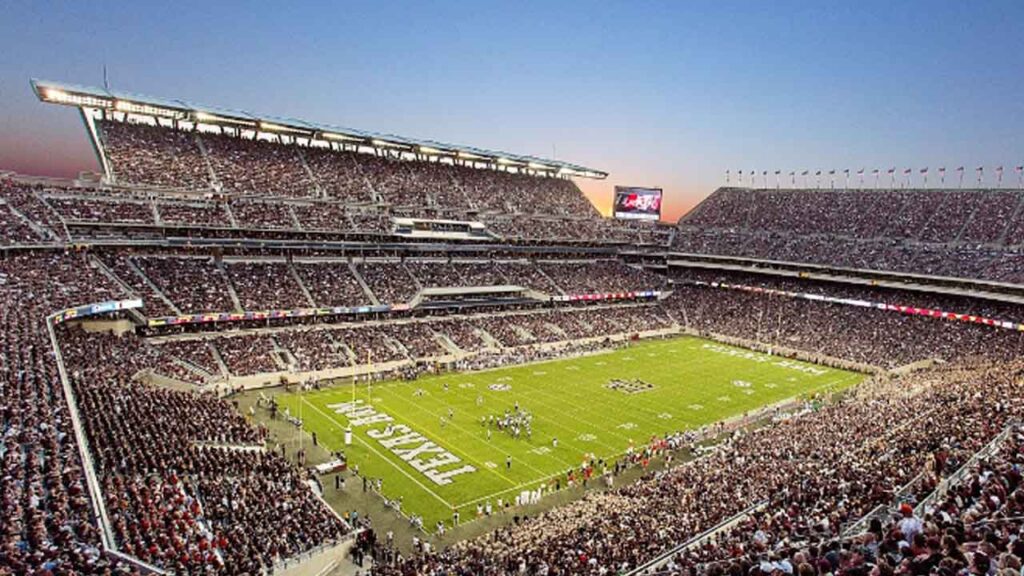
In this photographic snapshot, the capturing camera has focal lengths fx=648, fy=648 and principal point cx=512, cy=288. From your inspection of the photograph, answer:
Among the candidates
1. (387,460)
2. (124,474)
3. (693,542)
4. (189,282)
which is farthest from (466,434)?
(189,282)

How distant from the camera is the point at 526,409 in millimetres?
36906

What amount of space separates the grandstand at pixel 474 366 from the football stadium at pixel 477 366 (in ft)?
0.60

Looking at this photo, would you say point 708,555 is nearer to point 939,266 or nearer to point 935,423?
point 935,423

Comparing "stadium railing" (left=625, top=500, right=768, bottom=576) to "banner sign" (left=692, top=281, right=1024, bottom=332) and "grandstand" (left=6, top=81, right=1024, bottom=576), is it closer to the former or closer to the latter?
"grandstand" (left=6, top=81, right=1024, bottom=576)

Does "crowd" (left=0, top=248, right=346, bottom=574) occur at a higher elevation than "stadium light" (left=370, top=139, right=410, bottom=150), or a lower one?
lower

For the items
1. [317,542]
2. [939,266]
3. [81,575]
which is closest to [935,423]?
[317,542]

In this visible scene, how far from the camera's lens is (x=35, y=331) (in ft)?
82.6

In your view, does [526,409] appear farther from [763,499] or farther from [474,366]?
[763,499]

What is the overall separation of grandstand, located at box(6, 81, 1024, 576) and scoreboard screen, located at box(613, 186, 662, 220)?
2.97 meters

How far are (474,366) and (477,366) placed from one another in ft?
0.75

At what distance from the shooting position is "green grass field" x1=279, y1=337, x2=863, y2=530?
27.4 m

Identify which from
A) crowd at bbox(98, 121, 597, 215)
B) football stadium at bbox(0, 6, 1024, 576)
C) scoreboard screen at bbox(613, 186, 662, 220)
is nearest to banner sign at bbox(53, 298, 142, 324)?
football stadium at bbox(0, 6, 1024, 576)

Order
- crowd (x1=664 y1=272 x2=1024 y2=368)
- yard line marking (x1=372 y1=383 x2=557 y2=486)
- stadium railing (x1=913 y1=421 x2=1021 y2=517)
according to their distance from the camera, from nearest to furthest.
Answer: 1. stadium railing (x1=913 y1=421 x2=1021 y2=517)
2. yard line marking (x1=372 y1=383 x2=557 y2=486)
3. crowd (x1=664 y1=272 x2=1024 y2=368)

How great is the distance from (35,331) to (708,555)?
85.0ft
